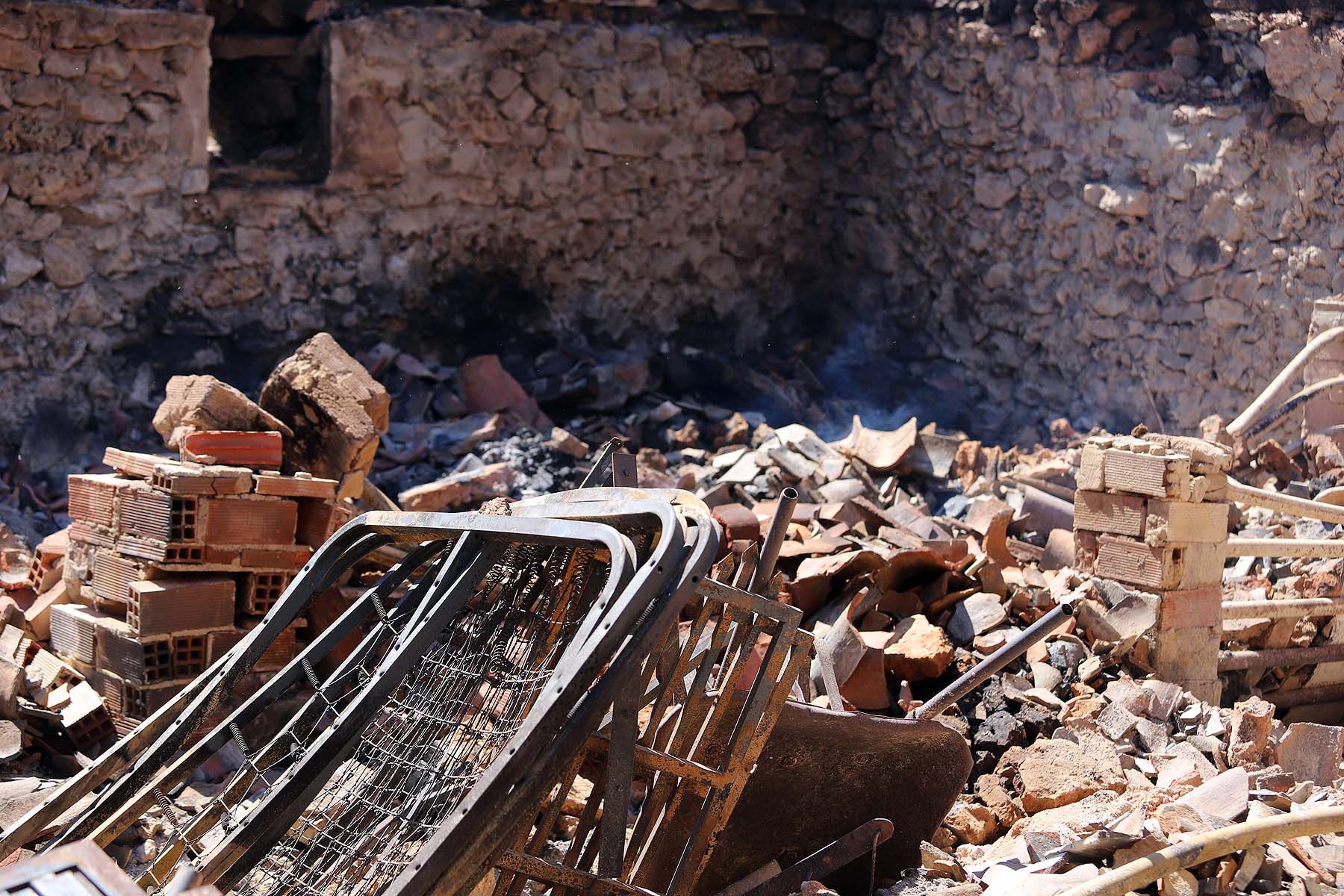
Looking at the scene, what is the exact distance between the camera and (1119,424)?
8984mm

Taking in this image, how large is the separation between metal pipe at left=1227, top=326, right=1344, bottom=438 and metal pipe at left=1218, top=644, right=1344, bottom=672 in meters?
1.84

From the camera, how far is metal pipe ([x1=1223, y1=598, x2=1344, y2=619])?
5.55m

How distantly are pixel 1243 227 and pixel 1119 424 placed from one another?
5.24ft

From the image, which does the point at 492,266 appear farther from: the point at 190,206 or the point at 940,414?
the point at 940,414

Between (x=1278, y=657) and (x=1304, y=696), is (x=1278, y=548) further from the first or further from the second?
(x=1304, y=696)

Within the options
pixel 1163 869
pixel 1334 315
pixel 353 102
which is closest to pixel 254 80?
pixel 353 102

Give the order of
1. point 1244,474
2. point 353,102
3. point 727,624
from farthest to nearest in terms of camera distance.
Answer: point 353,102 → point 1244,474 → point 727,624

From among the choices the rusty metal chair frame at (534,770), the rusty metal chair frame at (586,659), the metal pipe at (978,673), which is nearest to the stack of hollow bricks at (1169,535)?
the metal pipe at (978,673)

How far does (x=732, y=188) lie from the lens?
1068cm

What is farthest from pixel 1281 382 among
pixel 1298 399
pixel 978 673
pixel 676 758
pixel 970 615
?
pixel 676 758

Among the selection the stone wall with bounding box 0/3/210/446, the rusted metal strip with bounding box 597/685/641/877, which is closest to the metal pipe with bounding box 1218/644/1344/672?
the rusted metal strip with bounding box 597/685/641/877

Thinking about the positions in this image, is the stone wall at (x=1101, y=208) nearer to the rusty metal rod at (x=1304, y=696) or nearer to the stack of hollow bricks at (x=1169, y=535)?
the rusty metal rod at (x=1304, y=696)

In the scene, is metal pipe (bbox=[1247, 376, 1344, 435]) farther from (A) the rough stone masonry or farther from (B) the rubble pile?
(A) the rough stone masonry

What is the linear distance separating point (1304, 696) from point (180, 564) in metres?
5.12
